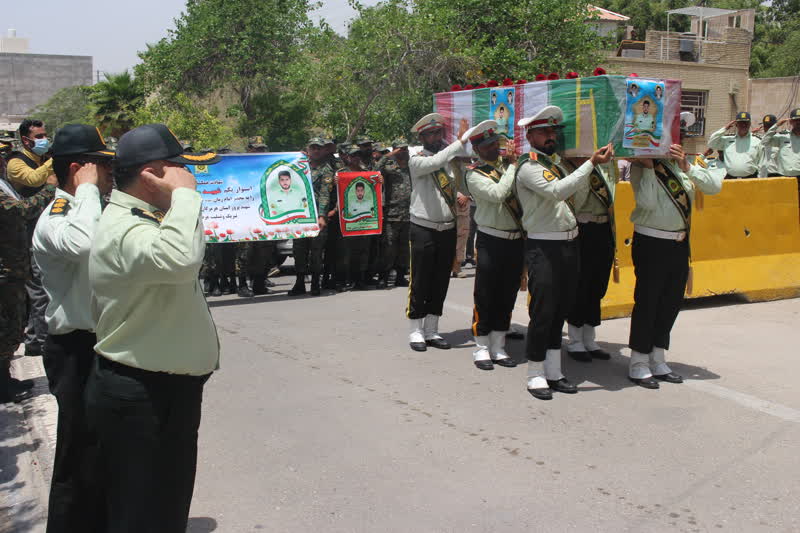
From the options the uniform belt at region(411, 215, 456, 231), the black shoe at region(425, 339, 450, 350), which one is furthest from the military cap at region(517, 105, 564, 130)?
the black shoe at region(425, 339, 450, 350)

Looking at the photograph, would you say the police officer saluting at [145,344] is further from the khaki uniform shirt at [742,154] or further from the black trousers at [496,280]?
the khaki uniform shirt at [742,154]

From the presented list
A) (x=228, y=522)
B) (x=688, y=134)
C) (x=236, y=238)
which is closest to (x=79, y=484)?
(x=228, y=522)

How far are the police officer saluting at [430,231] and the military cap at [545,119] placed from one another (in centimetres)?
138

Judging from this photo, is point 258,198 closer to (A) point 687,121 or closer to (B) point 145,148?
(A) point 687,121

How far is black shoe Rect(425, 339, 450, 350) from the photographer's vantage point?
755 cm

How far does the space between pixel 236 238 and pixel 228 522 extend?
21.7 ft

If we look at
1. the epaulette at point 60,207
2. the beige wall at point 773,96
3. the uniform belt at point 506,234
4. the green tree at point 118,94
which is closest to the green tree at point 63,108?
the green tree at point 118,94

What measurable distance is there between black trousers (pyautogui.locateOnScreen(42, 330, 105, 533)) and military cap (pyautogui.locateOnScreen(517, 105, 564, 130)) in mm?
3542

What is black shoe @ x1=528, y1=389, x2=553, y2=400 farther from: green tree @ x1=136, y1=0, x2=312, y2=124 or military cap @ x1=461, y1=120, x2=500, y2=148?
green tree @ x1=136, y1=0, x2=312, y2=124

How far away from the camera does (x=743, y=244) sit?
9.32 m

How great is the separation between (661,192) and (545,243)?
100 cm

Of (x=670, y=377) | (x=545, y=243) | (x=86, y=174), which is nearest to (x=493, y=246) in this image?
(x=545, y=243)

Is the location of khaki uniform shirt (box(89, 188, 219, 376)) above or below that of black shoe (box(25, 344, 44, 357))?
above

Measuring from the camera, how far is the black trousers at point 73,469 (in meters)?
3.48
